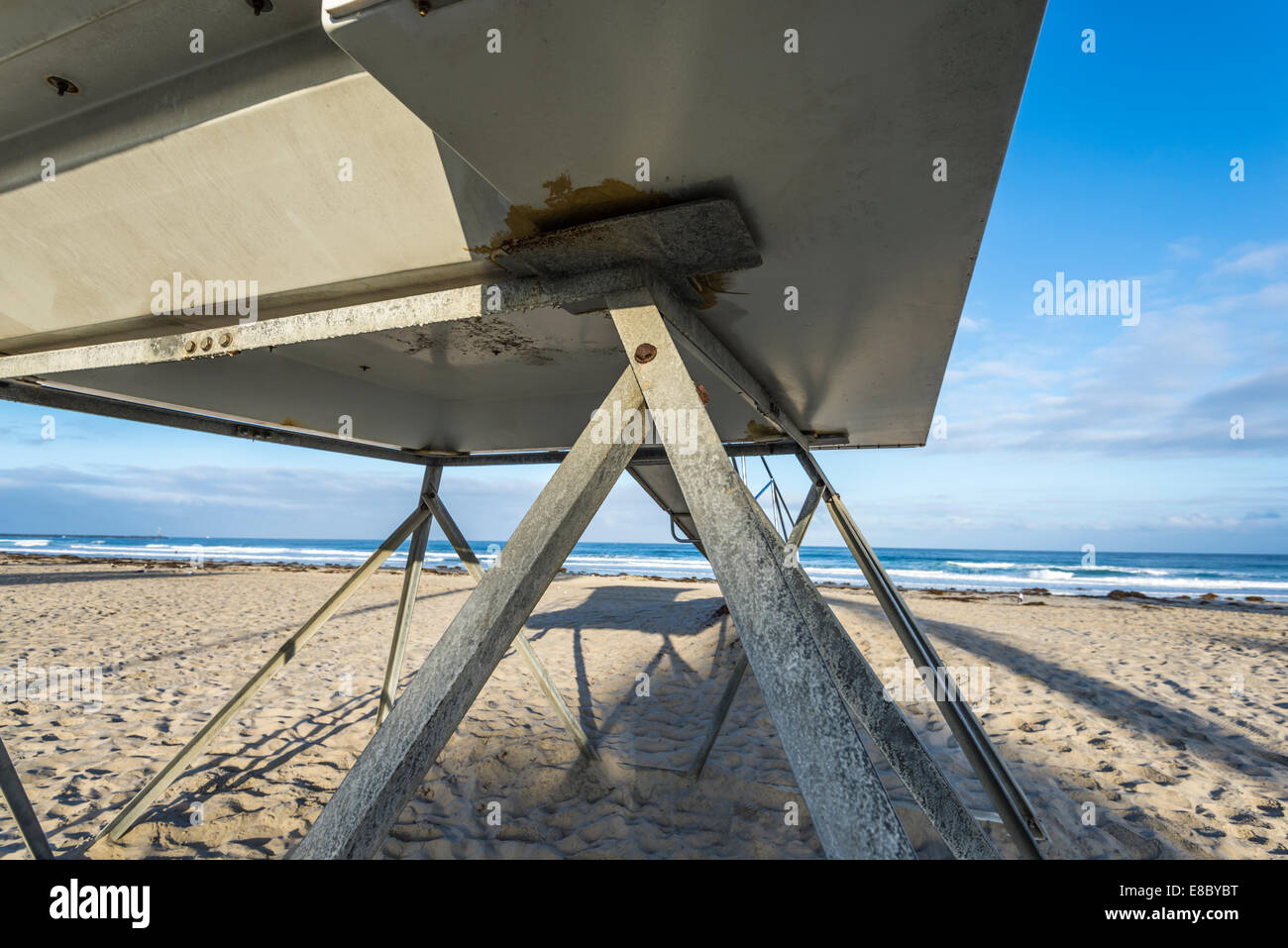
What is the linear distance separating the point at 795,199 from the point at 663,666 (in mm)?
6348

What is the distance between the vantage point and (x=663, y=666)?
22.1 feet

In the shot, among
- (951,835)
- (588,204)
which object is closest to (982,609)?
(951,835)

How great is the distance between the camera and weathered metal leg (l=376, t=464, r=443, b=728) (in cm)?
343

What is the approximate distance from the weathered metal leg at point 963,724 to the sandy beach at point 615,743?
77cm

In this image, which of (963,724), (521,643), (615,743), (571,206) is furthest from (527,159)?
(615,743)

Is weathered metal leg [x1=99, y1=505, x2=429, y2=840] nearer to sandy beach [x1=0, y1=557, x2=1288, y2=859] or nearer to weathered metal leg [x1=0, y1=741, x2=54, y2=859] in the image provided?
sandy beach [x1=0, y1=557, x2=1288, y2=859]

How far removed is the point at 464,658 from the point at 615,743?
361cm

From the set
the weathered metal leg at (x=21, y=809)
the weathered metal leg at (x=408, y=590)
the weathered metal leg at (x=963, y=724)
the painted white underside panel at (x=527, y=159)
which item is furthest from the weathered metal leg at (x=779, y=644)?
the weathered metal leg at (x=21, y=809)

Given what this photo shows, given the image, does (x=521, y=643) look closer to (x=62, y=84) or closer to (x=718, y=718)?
(x=718, y=718)

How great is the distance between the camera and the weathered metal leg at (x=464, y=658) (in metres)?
0.99

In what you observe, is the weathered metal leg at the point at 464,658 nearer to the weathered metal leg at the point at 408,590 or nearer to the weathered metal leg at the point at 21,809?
the weathered metal leg at the point at 21,809

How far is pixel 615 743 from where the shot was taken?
4.23 metres

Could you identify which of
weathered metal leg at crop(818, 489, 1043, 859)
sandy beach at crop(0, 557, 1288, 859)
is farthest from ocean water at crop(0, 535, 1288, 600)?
weathered metal leg at crop(818, 489, 1043, 859)
